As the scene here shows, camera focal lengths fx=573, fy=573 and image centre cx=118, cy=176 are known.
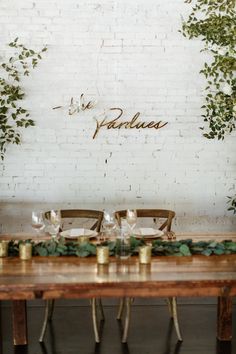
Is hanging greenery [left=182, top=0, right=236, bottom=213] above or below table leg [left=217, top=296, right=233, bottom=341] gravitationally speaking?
above

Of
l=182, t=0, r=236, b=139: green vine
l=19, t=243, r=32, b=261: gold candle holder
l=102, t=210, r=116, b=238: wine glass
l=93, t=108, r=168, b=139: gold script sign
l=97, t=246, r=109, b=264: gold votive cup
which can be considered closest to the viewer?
l=97, t=246, r=109, b=264: gold votive cup

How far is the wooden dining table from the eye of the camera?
2992 millimetres

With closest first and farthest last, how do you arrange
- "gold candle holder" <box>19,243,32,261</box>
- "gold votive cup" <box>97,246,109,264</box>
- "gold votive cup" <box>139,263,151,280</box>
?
"gold votive cup" <box>139,263,151,280</box> < "gold votive cup" <box>97,246,109,264</box> < "gold candle holder" <box>19,243,32,261</box>

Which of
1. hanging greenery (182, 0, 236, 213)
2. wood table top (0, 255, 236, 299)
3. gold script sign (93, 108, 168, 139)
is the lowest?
wood table top (0, 255, 236, 299)

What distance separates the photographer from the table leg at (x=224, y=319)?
3922 mm

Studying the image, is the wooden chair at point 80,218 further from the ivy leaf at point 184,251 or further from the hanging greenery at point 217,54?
the hanging greenery at point 217,54

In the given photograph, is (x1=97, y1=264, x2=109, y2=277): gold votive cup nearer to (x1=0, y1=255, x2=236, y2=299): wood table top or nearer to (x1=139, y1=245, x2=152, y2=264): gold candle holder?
(x1=0, y1=255, x2=236, y2=299): wood table top

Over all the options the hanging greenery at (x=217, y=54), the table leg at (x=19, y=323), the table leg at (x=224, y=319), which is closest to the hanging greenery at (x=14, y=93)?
the hanging greenery at (x=217, y=54)

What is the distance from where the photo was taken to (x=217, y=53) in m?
5.50

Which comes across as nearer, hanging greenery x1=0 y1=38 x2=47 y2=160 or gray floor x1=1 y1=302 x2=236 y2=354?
gray floor x1=1 y1=302 x2=236 y2=354

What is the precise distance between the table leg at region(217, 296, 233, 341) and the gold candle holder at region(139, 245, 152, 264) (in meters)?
0.84

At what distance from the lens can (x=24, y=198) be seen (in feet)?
18.4

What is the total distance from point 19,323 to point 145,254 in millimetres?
1146

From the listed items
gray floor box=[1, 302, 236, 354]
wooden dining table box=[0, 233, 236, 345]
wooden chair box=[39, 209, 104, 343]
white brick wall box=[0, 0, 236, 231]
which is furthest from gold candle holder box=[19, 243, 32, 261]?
white brick wall box=[0, 0, 236, 231]
